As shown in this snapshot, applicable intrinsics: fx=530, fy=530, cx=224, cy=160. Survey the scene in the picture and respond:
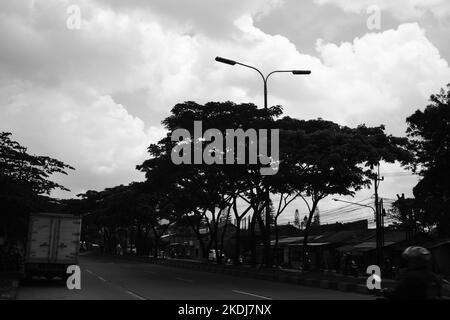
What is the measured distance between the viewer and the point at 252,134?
26.5 metres

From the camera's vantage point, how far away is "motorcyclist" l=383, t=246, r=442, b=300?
15.3ft

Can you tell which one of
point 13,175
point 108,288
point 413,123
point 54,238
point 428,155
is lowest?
point 108,288

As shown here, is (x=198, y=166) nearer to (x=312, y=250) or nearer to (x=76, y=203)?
(x=312, y=250)

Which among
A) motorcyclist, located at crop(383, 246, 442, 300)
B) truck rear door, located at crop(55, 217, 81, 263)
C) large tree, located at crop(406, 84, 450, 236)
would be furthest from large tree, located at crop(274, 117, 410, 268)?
motorcyclist, located at crop(383, 246, 442, 300)

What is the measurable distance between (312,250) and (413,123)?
3346cm

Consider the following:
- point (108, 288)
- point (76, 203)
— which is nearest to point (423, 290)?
point (108, 288)

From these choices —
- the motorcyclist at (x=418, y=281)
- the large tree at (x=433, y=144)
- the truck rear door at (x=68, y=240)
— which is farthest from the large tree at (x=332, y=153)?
the motorcyclist at (x=418, y=281)

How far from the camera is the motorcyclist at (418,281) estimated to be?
4664mm

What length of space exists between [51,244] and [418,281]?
17.6m

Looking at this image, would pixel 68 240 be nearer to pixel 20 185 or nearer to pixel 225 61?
pixel 20 185

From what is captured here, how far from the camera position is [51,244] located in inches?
789

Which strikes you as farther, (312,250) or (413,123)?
(312,250)

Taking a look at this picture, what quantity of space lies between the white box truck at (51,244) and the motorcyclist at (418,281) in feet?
56.6
